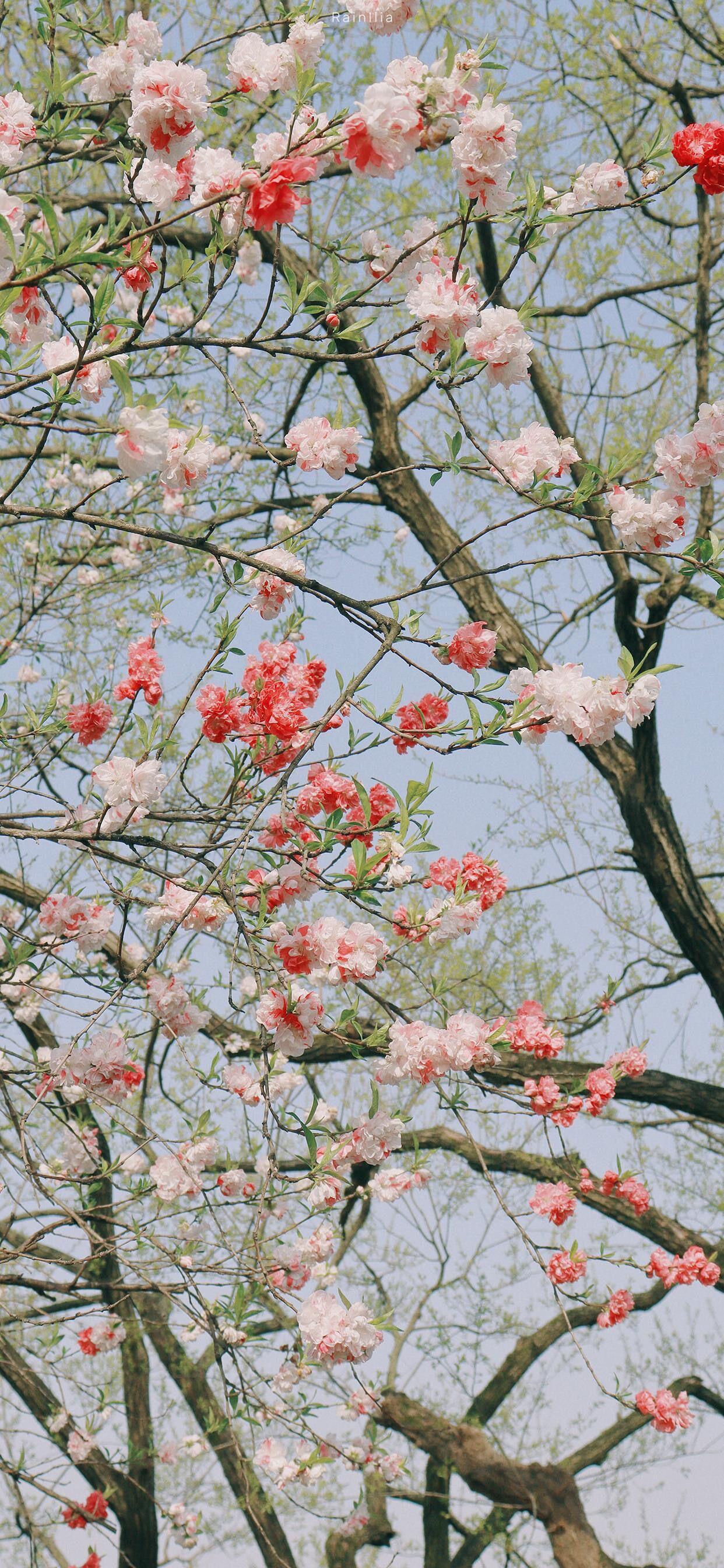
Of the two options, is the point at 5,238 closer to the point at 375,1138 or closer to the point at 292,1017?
the point at 292,1017

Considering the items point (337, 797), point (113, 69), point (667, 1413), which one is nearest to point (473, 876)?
point (337, 797)

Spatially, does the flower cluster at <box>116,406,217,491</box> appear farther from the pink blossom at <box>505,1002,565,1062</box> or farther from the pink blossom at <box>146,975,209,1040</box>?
the pink blossom at <box>505,1002,565,1062</box>

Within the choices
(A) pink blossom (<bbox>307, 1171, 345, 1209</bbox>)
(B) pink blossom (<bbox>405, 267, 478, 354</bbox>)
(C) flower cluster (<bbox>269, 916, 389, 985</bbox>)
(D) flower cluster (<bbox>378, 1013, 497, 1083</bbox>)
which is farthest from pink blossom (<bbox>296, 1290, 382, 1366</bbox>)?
(B) pink blossom (<bbox>405, 267, 478, 354</bbox>)

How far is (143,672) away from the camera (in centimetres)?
303

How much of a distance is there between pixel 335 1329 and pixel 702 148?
2.44 meters

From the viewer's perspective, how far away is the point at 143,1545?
6648 millimetres

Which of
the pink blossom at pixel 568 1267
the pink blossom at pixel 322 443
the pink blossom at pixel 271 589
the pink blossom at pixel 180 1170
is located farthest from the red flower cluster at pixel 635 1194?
the pink blossom at pixel 322 443

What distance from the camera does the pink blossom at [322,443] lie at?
8.18 ft

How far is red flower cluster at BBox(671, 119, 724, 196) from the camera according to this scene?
245 cm

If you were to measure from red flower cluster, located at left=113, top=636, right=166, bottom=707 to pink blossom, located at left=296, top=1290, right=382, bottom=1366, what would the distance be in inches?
56.1

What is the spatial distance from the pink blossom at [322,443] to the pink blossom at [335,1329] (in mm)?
1676

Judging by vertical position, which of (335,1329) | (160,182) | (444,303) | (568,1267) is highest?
(160,182)

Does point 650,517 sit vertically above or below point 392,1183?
above

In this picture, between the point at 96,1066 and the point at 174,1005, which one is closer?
the point at 96,1066
